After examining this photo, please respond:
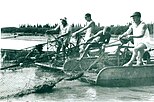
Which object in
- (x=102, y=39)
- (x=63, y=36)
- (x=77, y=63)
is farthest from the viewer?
(x=63, y=36)

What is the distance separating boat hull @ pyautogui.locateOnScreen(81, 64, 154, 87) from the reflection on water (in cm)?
17

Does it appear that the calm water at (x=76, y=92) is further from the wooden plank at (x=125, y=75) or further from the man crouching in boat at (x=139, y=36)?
the man crouching in boat at (x=139, y=36)

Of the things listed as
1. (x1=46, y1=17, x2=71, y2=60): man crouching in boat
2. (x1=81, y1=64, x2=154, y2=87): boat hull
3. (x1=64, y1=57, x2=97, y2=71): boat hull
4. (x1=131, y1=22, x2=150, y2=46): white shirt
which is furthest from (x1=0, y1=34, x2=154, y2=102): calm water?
(x1=46, y1=17, x2=71, y2=60): man crouching in boat

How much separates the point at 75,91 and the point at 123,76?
4.67 feet

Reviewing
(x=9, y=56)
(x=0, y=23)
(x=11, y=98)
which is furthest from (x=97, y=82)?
(x=9, y=56)

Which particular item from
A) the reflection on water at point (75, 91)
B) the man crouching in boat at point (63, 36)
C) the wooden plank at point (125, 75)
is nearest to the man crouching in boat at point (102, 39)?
the reflection on water at point (75, 91)

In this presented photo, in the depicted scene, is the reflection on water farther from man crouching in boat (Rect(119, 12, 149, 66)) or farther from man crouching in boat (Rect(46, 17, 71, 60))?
man crouching in boat (Rect(46, 17, 71, 60))

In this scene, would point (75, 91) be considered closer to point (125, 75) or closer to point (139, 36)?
point (125, 75)

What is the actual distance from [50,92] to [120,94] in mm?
1706

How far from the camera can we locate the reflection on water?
746cm

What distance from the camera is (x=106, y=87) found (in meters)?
8.80

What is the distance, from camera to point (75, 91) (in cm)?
827

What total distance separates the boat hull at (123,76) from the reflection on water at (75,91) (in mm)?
174

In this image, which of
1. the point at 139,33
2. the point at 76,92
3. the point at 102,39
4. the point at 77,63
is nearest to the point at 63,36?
the point at 77,63
